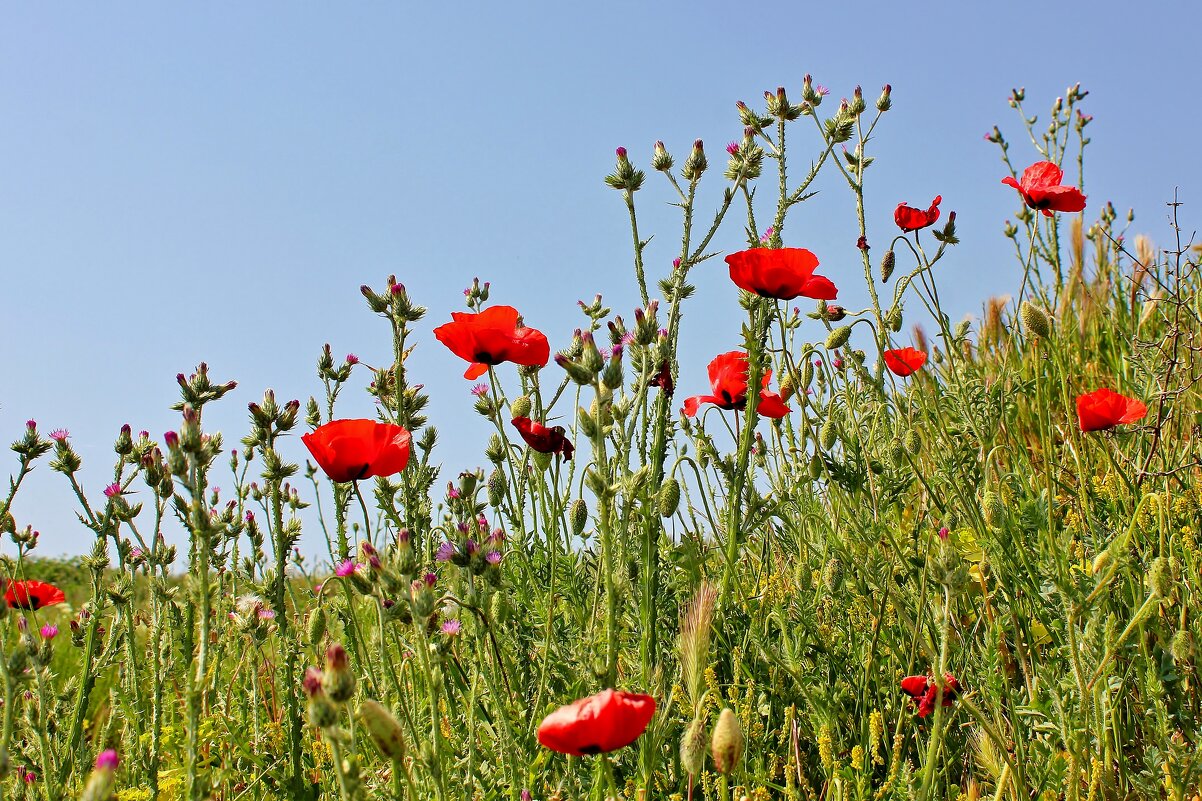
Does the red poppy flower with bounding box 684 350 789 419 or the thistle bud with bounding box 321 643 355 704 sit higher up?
the red poppy flower with bounding box 684 350 789 419

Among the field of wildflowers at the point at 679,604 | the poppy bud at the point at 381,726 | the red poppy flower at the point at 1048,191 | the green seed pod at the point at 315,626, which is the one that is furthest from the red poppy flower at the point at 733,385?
the poppy bud at the point at 381,726

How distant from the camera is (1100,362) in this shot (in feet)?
15.2

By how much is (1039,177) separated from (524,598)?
6.53 feet

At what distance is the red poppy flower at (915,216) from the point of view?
9.14ft

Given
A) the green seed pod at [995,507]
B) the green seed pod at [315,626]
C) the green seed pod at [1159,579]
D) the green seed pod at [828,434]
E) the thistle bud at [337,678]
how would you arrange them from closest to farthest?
the thistle bud at [337,678] < the green seed pod at [1159,579] < the green seed pod at [315,626] < the green seed pod at [995,507] < the green seed pod at [828,434]

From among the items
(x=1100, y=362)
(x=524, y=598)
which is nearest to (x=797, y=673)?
(x=524, y=598)

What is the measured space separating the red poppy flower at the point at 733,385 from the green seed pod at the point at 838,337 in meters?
0.22

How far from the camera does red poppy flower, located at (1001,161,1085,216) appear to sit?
2.79 metres

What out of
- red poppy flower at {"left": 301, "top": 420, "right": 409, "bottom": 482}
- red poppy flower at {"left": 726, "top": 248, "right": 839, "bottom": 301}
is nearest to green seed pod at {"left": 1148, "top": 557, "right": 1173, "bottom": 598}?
red poppy flower at {"left": 726, "top": 248, "right": 839, "bottom": 301}

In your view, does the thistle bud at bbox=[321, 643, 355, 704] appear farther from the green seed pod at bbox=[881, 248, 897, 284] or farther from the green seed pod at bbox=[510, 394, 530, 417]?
the green seed pod at bbox=[881, 248, 897, 284]

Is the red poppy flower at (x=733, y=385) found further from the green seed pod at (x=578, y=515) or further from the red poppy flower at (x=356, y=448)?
the red poppy flower at (x=356, y=448)

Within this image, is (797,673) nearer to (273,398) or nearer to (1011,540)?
(1011,540)

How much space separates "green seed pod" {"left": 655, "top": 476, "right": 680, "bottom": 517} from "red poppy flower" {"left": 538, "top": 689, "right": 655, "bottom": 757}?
3.10 ft

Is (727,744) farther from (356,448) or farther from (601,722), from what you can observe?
(356,448)
